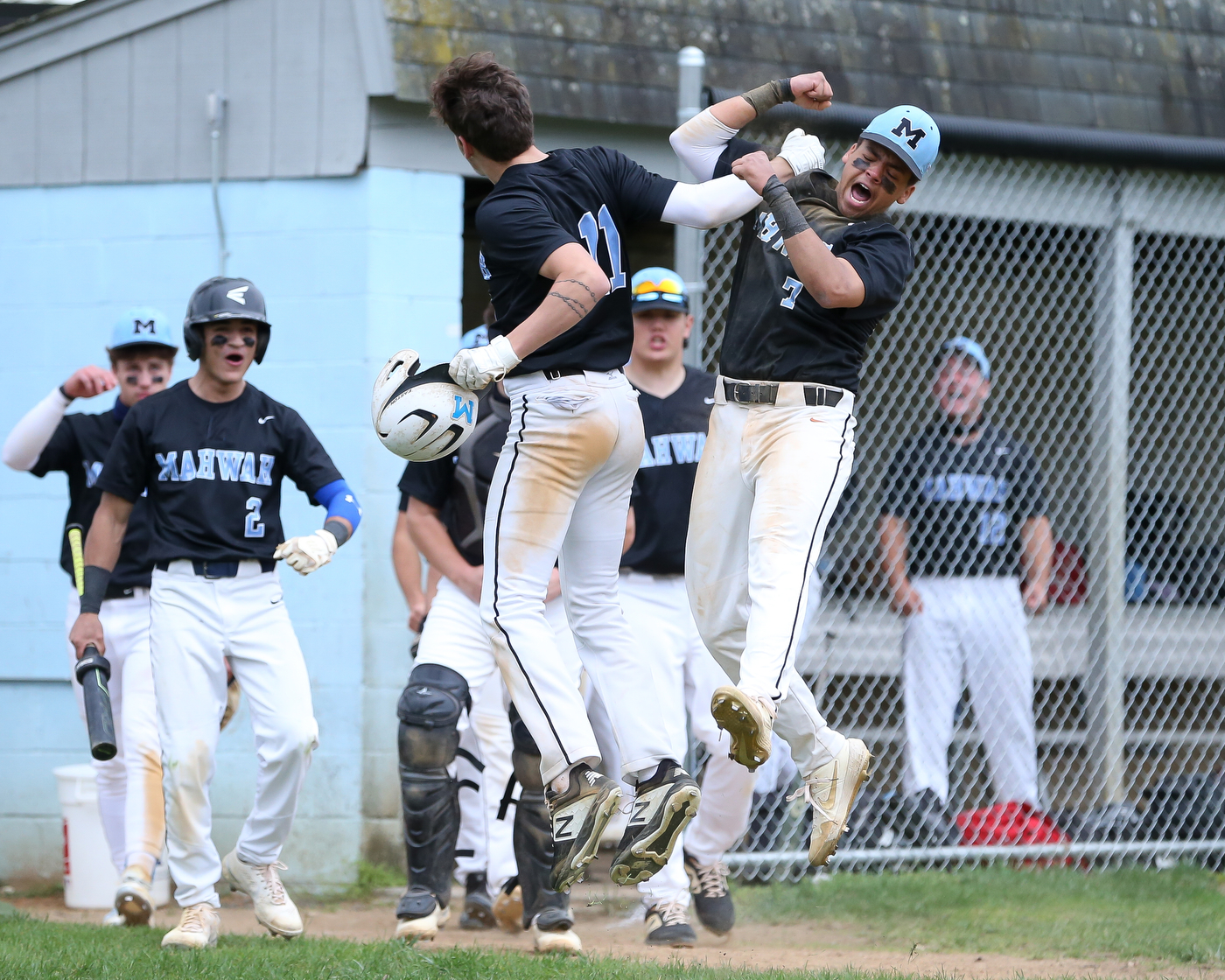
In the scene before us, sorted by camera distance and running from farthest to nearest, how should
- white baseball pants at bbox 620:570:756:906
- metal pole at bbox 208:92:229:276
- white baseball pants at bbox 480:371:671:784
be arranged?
metal pole at bbox 208:92:229:276 → white baseball pants at bbox 620:570:756:906 → white baseball pants at bbox 480:371:671:784

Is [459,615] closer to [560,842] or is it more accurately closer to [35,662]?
[560,842]

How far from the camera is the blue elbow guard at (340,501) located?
18.5 feet

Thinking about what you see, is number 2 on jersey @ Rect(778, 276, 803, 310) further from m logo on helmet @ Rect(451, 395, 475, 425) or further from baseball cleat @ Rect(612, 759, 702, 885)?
baseball cleat @ Rect(612, 759, 702, 885)

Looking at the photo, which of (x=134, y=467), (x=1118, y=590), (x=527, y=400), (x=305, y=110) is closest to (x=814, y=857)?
(x=527, y=400)

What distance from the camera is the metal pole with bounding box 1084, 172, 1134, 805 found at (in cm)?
714

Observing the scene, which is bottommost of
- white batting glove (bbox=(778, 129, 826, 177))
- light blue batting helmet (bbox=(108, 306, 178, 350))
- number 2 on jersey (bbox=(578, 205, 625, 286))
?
light blue batting helmet (bbox=(108, 306, 178, 350))

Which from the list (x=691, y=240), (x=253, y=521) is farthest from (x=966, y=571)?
(x=253, y=521)

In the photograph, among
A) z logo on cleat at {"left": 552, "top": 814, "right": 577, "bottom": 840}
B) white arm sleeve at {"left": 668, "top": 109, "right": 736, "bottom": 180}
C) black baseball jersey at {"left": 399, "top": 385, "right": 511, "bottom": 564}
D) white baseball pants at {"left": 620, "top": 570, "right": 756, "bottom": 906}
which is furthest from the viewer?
black baseball jersey at {"left": 399, "top": 385, "right": 511, "bottom": 564}

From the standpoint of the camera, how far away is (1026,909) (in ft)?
20.9

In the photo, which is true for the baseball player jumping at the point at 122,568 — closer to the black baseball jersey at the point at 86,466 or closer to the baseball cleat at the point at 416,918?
the black baseball jersey at the point at 86,466

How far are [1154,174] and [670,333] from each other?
Result: 9.62ft

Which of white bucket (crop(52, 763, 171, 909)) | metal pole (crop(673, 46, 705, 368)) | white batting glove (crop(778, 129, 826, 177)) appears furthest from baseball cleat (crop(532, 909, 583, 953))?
white batting glove (crop(778, 129, 826, 177))

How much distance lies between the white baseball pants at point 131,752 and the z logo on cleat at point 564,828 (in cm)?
247

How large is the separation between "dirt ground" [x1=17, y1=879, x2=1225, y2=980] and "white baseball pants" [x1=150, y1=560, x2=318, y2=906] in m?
0.63
